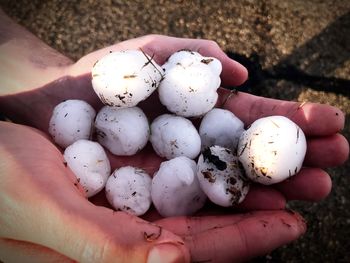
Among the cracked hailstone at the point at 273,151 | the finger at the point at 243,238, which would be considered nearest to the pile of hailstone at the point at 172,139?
the cracked hailstone at the point at 273,151

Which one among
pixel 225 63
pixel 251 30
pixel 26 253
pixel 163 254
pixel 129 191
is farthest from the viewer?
pixel 251 30

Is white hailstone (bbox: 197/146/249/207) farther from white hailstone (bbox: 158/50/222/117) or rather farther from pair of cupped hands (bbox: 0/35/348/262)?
white hailstone (bbox: 158/50/222/117)

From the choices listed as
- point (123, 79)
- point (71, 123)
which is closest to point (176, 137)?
point (123, 79)

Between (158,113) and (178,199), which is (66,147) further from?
(178,199)

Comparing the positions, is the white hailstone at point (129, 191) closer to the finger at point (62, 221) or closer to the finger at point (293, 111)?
the finger at point (62, 221)

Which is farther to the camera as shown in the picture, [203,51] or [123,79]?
[203,51]

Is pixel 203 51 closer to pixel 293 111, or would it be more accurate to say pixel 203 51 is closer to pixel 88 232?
pixel 293 111
